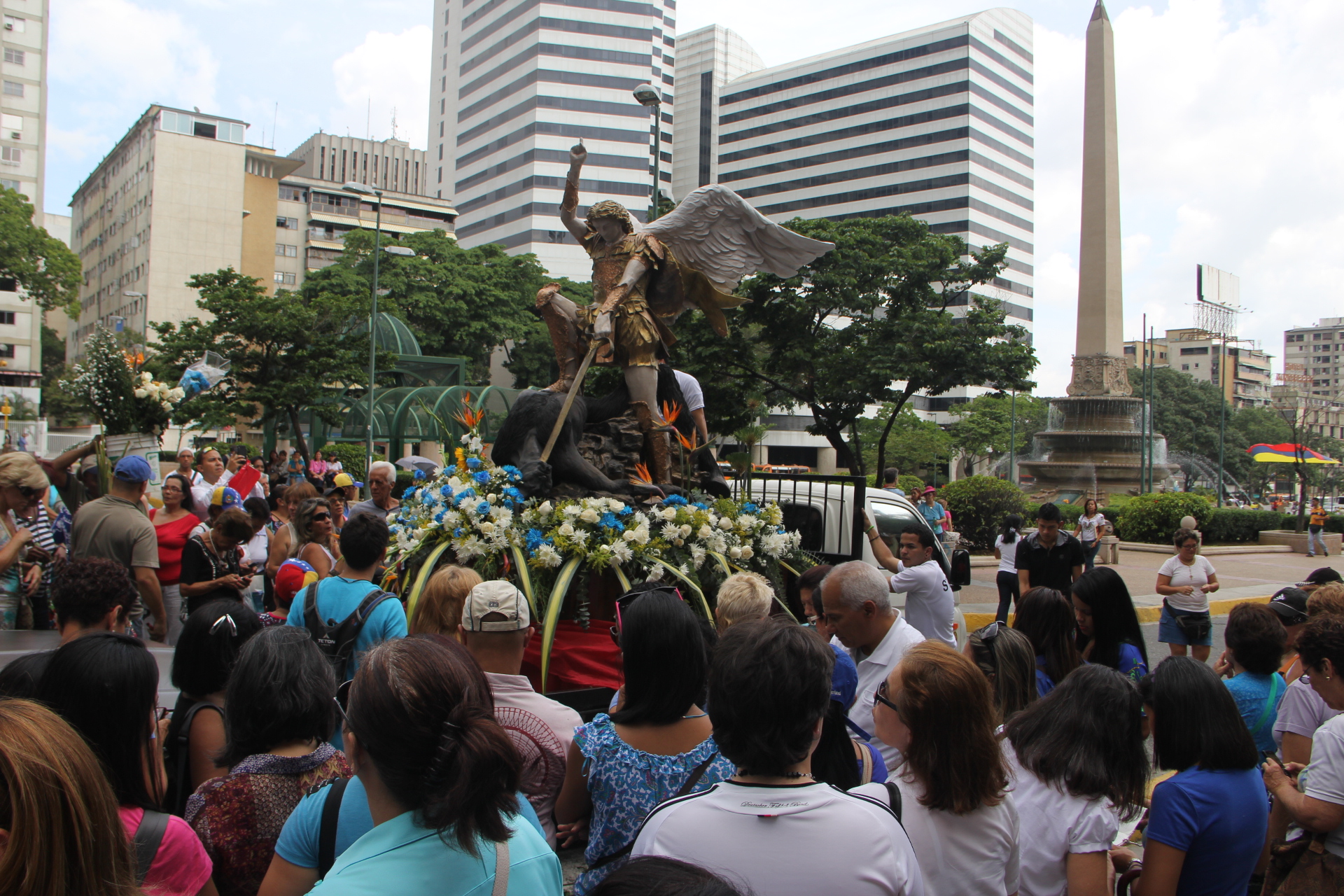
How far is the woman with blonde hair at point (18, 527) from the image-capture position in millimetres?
5055

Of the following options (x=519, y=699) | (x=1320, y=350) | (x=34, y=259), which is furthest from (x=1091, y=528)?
(x=1320, y=350)

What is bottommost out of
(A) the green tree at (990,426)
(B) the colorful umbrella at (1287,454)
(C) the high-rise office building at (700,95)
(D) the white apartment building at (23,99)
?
(B) the colorful umbrella at (1287,454)

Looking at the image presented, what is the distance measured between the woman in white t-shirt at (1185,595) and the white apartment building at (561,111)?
66581 millimetres

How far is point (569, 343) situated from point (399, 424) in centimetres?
1788

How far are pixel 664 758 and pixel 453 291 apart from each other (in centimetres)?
4925

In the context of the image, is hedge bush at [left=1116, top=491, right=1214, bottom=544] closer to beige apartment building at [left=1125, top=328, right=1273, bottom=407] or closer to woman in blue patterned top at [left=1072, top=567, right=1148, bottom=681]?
woman in blue patterned top at [left=1072, top=567, right=1148, bottom=681]

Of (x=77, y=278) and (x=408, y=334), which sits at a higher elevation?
(x=77, y=278)

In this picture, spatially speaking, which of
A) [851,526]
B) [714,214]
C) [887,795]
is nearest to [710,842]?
[887,795]

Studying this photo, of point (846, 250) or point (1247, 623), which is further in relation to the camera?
point (846, 250)

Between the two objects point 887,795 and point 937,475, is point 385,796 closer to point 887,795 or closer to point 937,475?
point 887,795

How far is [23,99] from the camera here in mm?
57969

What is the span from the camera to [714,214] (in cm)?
759

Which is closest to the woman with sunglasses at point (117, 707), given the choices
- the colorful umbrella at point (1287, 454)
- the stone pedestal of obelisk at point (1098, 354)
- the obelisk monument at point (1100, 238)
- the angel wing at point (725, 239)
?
the angel wing at point (725, 239)

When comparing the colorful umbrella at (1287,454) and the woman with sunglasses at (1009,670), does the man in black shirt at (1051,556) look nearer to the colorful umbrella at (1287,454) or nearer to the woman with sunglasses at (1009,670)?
the woman with sunglasses at (1009,670)
